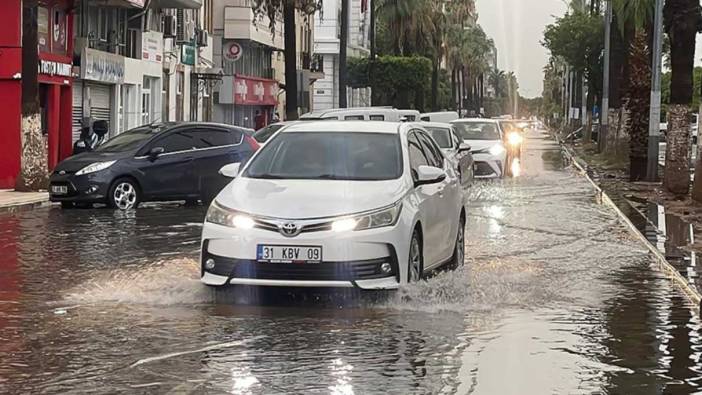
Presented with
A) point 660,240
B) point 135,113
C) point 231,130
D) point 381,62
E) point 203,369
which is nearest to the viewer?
point 203,369

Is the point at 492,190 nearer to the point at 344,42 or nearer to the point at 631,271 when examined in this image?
the point at 631,271

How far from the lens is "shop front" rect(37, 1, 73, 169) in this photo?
95.2 ft

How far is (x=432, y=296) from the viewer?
33.9 ft

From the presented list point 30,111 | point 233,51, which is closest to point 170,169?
point 30,111

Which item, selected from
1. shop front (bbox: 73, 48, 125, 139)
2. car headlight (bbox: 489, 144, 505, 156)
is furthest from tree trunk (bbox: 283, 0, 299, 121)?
car headlight (bbox: 489, 144, 505, 156)

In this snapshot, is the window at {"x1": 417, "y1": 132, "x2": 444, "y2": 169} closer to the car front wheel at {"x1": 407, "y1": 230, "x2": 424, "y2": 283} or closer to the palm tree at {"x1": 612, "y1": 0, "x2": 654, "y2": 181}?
the car front wheel at {"x1": 407, "y1": 230, "x2": 424, "y2": 283}

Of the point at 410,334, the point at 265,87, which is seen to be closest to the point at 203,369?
the point at 410,334

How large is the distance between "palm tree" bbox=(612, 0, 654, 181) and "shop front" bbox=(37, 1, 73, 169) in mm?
14572

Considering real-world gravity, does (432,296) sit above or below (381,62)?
below

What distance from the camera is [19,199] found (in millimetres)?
21969

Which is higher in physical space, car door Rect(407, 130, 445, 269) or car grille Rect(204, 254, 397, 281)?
car door Rect(407, 130, 445, 269)

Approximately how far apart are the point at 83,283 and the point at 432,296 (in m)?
3.47

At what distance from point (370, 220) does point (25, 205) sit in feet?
42.8

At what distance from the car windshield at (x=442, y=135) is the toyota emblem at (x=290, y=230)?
601 inches
